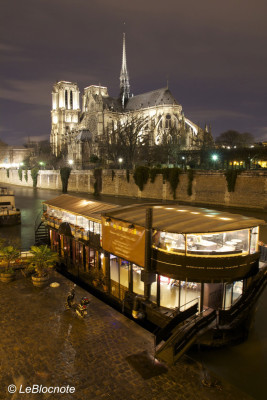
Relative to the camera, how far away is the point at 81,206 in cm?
1371

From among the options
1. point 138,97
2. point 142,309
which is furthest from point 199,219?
point 138,97

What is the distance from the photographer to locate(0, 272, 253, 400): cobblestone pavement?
6117 mm

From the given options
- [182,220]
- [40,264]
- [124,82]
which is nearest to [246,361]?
[182,220]

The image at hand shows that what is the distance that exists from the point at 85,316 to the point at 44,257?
2978mm

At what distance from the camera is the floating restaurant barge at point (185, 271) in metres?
8.41

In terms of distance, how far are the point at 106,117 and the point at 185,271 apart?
8401 cm

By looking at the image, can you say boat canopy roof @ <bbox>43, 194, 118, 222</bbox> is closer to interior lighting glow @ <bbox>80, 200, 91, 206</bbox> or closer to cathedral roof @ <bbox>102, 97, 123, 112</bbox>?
interior lighting glow @ <bbox>80, 200, 91, 206</bbox>

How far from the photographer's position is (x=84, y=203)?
1399cm

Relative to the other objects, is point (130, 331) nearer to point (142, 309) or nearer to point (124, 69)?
point (142, 309)

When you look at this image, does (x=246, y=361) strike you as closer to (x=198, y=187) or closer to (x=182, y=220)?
(x=182, y=220)

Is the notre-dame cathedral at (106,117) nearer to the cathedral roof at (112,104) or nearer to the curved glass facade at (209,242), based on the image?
the cathedral roof at (112,104)

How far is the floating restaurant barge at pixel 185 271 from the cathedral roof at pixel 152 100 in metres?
72.8

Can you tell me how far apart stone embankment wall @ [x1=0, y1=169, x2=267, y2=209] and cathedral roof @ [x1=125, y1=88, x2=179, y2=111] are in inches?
1331

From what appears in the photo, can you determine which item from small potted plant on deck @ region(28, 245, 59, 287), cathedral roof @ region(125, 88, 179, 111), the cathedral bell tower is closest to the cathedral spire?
cathedral roof @ region(125, 88, 179, 111)
